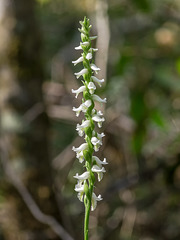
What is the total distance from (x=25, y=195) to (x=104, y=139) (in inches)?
40.6

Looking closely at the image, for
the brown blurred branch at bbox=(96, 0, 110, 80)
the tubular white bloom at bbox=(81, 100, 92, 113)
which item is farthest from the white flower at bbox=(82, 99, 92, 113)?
the brown blurred branch at bbox=(96, 0, 110, 80)

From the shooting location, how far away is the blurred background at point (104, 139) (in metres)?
3.12

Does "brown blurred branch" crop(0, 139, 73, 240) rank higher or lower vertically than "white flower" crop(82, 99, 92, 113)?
lower

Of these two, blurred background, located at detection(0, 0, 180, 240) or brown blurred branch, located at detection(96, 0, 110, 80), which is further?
brown blurred branch, located at detection(96, 0, 110, 80)

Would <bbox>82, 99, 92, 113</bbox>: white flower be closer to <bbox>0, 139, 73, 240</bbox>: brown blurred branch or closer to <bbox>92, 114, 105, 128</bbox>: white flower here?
<bbox>92, 114, 105, 128</bbox>: white flower

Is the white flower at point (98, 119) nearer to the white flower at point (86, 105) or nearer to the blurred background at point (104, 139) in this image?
the white flower at point (86, 105)

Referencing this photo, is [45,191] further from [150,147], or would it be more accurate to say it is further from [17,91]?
[150,147]

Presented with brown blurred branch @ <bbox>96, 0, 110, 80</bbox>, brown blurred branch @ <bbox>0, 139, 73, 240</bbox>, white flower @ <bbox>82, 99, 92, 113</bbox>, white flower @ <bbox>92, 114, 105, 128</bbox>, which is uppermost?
white flower @ <bbox>82, 99, 92, 113</bbox>

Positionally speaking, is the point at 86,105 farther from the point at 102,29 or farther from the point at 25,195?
the point at 102,29

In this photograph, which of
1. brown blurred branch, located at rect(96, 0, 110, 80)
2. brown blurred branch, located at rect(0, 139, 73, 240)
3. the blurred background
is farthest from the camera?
brown blurred branch, located at rect(96, 0, 110, 80)

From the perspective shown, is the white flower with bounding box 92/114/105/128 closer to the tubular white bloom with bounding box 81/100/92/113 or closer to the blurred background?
the tubular white bloom with bounding box 81/100/92/113

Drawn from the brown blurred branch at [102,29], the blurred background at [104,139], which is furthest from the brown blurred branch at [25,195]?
the brown blurred branch at [102,29]

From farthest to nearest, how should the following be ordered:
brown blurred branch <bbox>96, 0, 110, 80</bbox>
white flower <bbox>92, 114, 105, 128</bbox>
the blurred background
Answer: brown blurred branch <bbox>96, 0, 110, 80</bbox> < the blurred background < white flower <bbox>92, 114, 105, 128</bbox>

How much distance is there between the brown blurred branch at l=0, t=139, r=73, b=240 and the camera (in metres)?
3.32
